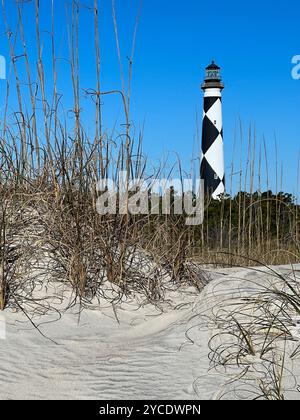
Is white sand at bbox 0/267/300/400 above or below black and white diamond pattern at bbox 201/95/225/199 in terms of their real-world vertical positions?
below

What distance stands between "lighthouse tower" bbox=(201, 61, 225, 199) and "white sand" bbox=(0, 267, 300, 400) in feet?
35.8

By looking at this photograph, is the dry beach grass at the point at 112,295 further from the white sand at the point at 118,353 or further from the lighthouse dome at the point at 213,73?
the lighthouse dome at the point at 213,73

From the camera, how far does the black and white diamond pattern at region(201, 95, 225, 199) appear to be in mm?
14047

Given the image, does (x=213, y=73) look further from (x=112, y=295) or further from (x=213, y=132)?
(x=112, y=295)

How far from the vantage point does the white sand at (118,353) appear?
2.08m

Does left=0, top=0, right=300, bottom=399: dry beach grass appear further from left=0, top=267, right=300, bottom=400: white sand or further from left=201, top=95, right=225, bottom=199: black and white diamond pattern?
left=201, top=95, right=225, bottom=199: black and white diamond pattern

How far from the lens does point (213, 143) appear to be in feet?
46.4

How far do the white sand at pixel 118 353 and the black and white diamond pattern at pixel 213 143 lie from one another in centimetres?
1090

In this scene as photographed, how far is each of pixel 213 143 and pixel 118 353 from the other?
39.3 feet

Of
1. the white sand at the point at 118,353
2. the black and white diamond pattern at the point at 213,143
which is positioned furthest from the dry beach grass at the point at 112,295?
the black and white diamond pattern at the point at 213,143

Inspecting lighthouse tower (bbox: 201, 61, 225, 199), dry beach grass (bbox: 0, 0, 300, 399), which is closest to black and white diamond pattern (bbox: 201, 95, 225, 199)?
lighthouse tower (bbox: 201, 61, 225, 199)

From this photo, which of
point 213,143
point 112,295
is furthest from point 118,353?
point 213,143

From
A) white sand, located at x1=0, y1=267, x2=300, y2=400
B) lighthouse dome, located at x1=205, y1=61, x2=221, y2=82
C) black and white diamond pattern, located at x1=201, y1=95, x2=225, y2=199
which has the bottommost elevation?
white sand, located at x1=0, y1=267, x2=300, y2=400
